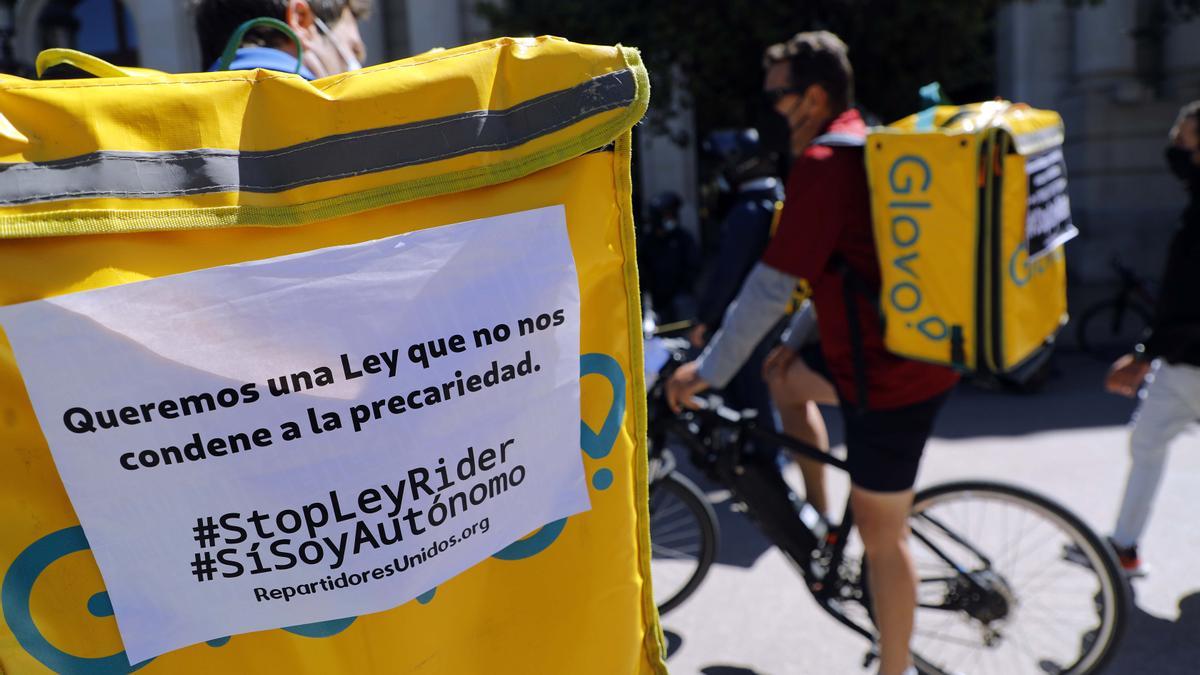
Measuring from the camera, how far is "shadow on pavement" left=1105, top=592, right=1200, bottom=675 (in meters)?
3.07

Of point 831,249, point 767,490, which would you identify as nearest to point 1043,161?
point 831,249

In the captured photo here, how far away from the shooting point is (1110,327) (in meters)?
8.74

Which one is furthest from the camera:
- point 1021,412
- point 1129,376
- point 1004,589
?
point 1021,412

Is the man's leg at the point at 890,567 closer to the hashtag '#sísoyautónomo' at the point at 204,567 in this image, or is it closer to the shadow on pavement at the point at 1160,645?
the shadow on pavement at the point at 1160,645

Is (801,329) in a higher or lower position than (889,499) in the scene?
higher

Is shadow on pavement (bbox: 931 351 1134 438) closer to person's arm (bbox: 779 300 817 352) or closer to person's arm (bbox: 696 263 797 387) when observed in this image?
person's arm (bbox: 779 300 817 352)

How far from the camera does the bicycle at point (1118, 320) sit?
27.4 feet

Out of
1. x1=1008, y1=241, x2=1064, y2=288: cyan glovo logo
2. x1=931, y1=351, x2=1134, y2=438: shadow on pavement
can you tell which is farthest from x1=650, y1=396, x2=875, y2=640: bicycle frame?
x1=931, y1=351, x2=1134, y2=438: shadow on pavement

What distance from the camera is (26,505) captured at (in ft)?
3.41

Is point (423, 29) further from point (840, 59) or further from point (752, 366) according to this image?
point (840, 59)

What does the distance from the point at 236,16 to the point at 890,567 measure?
2.14 meters

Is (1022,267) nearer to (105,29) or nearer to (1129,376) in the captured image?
(1129,376)

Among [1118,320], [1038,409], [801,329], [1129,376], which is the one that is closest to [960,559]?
[801,329]

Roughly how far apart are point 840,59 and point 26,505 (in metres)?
2.41
